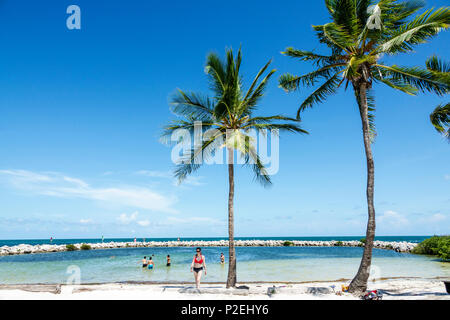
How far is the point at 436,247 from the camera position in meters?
30.1

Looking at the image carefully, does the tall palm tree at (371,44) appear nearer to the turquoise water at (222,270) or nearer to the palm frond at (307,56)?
the palm frond at (307,56)

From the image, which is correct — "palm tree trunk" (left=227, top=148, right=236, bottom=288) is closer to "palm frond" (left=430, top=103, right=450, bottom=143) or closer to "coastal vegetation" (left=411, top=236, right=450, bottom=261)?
"palm frond" (left=430, top=103, right=450, bottom=143)

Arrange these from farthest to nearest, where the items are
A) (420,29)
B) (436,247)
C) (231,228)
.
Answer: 1. (436,247)
2. (231,228)
3. (420,29)

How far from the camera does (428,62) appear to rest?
970cm

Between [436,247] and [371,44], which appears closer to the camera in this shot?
[371,44]

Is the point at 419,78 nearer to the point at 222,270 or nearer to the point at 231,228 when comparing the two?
the point at 231,228

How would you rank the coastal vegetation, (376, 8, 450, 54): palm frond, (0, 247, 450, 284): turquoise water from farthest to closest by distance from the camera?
the coastal vegetation, (0, 247, 450, 284): turquoise water, (376, 8, 450, 54): palm frond

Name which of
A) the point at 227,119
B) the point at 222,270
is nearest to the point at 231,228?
the point at 227,119

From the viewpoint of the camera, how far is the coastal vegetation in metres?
24.6

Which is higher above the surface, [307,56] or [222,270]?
[307,56]

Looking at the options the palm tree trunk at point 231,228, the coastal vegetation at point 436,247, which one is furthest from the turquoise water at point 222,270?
the palm tree trunk at point 231,228

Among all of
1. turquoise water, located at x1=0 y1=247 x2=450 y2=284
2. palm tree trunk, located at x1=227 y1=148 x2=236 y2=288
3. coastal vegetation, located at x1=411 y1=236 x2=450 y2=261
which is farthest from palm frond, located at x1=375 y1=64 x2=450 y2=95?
coastal vegetation, located at x1=411 y1=236 x2=450 y2=261

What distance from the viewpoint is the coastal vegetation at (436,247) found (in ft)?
80.7
